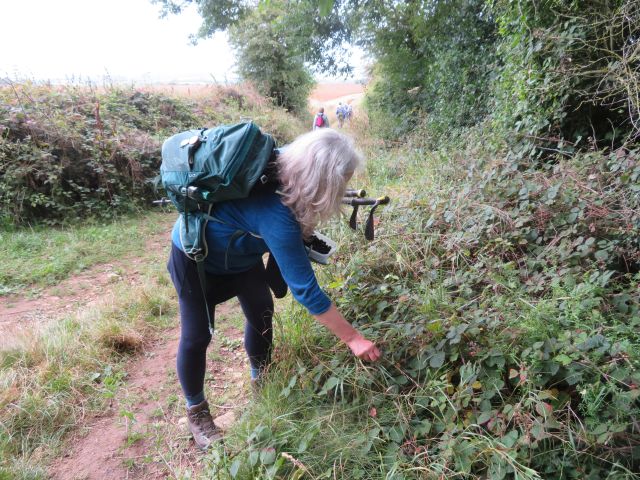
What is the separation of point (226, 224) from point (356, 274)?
1251 mm

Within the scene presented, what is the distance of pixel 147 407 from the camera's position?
96.0 inches

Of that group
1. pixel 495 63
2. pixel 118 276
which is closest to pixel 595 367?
pixel 118 276

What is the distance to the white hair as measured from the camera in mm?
1525

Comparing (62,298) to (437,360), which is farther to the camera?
(62,298)

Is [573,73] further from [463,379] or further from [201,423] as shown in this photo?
[201,423]

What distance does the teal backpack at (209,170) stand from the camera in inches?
60.7

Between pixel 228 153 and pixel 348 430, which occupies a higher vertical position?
pixel 228 153

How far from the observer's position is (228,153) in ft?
5.07

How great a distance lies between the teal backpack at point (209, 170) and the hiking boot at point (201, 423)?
2.91 feet

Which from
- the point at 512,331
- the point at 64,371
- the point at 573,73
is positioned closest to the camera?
the point at 512,331

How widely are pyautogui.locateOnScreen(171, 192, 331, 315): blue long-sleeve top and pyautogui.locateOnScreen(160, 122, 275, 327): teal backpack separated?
6 centimetres

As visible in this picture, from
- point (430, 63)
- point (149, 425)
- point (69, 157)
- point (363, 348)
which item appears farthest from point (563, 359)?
point (430, 63)

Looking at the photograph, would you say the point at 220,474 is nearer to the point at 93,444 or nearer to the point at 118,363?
the point at 93,444

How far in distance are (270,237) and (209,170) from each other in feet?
1.16
